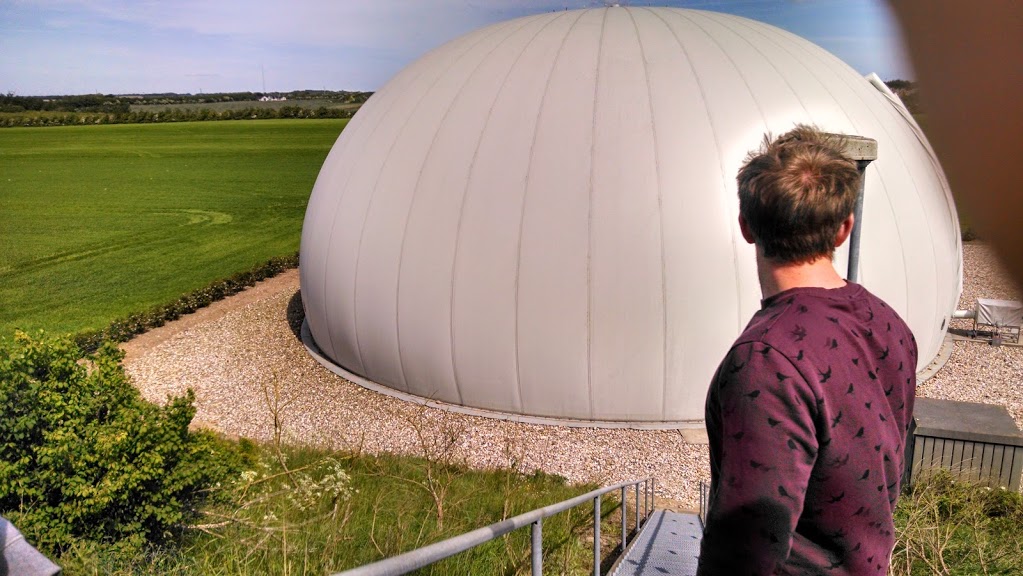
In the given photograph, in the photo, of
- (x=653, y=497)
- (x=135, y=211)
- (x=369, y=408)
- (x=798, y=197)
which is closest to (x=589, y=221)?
(x=653, y=497)

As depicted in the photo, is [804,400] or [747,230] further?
[747,230]

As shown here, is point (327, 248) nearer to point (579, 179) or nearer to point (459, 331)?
point (459, 331)

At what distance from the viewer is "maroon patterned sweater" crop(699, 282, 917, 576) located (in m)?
1.79

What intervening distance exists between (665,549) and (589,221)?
4950 mm

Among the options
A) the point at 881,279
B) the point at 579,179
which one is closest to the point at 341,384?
the point at 579,179

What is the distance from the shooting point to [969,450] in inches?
315

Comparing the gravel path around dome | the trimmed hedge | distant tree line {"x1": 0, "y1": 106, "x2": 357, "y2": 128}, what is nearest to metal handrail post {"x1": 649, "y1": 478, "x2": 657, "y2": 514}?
the gravel path around dome

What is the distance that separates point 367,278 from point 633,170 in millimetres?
4613

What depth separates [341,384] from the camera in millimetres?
11766

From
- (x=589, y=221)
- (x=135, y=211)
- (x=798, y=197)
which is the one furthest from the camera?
(x=135, y=211)

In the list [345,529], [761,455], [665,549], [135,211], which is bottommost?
[135,211]

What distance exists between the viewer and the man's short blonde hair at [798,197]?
76.9 inches

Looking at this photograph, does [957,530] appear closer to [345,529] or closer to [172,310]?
[345,529]

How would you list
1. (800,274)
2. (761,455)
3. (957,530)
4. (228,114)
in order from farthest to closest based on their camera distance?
(228,114), (957,530), (800,274), (761,455)
